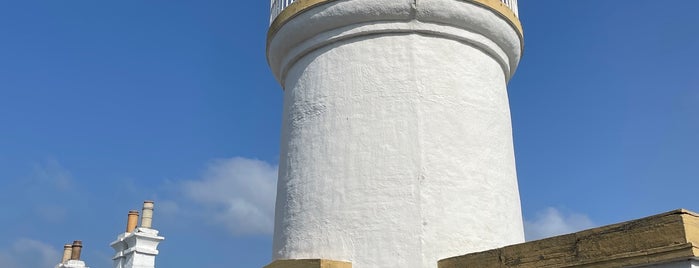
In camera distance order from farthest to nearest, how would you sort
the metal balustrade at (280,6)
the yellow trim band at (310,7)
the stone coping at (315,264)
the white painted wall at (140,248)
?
the white painted wall at (140,248) → the metal balustrade at (280,6) → the yellow trim band at (310,7) → the stone coping at (315,264)

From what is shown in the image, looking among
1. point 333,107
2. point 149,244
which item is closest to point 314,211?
point 333,107

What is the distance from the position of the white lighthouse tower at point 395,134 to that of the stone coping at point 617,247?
1.09 m

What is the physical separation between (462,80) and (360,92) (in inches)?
46.7

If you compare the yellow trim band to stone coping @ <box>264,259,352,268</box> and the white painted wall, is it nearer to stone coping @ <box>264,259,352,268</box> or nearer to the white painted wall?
stone coping @ <box>264,259,352,268</box>

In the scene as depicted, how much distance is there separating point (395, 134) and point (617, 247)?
2.74m

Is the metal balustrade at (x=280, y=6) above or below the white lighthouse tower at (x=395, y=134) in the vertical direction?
above

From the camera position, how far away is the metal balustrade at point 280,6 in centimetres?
827

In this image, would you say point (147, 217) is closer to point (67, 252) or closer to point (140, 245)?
point (140, 245)

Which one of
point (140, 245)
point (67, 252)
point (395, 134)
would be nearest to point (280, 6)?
point (395, 134)

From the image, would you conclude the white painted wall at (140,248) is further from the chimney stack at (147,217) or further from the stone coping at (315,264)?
the stone coping at (315,264)

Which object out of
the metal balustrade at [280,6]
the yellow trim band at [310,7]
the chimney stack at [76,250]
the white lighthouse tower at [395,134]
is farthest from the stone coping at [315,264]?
the chimney stack at [76,250]

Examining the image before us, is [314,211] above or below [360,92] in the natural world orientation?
below

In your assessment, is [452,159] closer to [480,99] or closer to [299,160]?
[480,99]

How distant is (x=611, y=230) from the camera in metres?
4.93
